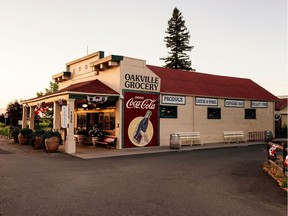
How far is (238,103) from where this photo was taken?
2391 centimetres

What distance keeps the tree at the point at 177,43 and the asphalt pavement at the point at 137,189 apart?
130ft

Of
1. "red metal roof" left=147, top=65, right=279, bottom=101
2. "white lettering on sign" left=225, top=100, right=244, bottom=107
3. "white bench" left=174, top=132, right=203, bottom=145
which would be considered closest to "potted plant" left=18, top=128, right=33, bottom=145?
"red metal roof" left=147, top=65, right=279, bottom=101

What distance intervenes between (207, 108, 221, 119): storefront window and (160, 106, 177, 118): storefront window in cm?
365

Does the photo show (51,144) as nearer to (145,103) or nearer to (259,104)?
(145,103)

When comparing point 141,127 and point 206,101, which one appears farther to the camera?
point 206,101

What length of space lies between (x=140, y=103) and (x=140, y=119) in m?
1.05

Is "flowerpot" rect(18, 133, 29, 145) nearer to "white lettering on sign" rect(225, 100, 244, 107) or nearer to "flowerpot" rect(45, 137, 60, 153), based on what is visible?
"flowerpot" rect(45, 137, 60, 153)

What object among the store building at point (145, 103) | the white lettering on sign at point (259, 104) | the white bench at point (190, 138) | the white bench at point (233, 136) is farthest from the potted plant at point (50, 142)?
the white lettering on sign at point (259, 104)

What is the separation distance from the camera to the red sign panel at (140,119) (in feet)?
56.9

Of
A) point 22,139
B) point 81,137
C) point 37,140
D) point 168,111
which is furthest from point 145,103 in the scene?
point 22,139

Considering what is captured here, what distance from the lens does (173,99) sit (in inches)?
773

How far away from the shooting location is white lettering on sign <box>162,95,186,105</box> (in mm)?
19214

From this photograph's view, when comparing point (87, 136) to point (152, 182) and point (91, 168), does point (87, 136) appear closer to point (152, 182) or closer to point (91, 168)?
point (91, 168)

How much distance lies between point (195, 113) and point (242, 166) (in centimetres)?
974
